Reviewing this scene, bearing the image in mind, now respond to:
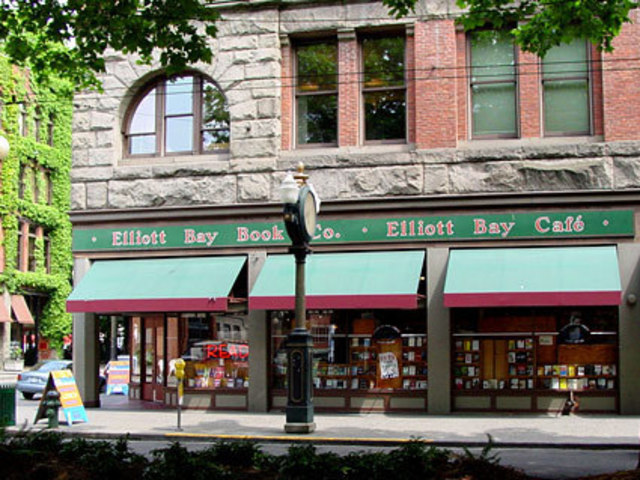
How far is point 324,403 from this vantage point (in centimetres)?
1969

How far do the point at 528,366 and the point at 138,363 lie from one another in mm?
9852

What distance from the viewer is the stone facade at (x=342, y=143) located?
61.8 feet

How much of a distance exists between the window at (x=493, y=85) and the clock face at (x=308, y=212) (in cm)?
495

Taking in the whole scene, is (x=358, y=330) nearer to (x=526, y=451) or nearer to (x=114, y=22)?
(x=526, y=451)

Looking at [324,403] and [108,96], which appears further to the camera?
[108,96]

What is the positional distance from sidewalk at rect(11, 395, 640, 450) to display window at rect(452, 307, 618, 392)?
30.1 inches

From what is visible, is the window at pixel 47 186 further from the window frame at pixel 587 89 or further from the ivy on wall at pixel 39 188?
the window frame at pixel 587 89

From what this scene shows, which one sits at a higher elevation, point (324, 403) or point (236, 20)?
point (236, 20)

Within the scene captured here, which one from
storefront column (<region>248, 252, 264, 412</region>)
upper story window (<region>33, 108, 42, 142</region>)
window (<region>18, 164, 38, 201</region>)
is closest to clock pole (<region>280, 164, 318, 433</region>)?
storefront column (<region>248, 252, 264, 412</region>)

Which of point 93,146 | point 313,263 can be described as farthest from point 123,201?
point 313,263

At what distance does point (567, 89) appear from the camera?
1945cm

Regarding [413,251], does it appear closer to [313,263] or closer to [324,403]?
[313,263]

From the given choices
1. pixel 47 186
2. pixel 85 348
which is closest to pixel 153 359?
pixel 85 348

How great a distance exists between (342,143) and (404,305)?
4.16m
